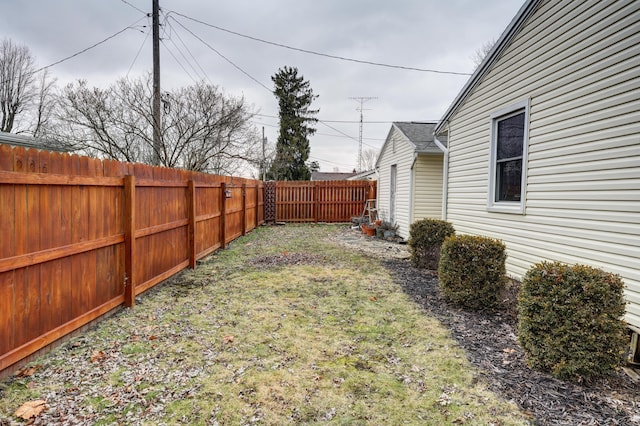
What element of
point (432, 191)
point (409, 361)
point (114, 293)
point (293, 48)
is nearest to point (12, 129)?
point (293, 48)

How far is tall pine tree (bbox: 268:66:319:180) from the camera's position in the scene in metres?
26.5

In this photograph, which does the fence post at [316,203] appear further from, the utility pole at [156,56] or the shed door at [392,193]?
the utility pole at [156,56]

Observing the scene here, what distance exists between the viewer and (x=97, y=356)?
287cm

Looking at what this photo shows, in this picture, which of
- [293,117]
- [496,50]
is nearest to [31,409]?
[496,50]

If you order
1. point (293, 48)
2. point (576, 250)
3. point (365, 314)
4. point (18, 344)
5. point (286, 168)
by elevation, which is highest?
point (293, 48)

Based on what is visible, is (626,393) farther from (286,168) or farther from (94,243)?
(286,168)

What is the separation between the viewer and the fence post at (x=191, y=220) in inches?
234

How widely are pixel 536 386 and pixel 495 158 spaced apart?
3.78 metres

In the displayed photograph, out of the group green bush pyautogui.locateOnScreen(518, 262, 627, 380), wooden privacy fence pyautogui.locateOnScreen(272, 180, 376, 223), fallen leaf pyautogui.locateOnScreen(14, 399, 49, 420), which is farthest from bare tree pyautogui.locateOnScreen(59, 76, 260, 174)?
green bush pyautogui.locateOnScreen(518, 262, 627, 380)

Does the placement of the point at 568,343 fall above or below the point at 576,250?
below

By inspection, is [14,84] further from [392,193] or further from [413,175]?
[413,175]

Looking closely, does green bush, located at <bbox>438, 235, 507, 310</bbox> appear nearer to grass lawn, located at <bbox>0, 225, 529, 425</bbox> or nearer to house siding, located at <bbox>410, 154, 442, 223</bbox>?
grass lawn, located at <bbox>0, 225, 529, 425</bbox>

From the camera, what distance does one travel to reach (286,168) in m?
26.8

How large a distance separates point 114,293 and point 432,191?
7.93m
